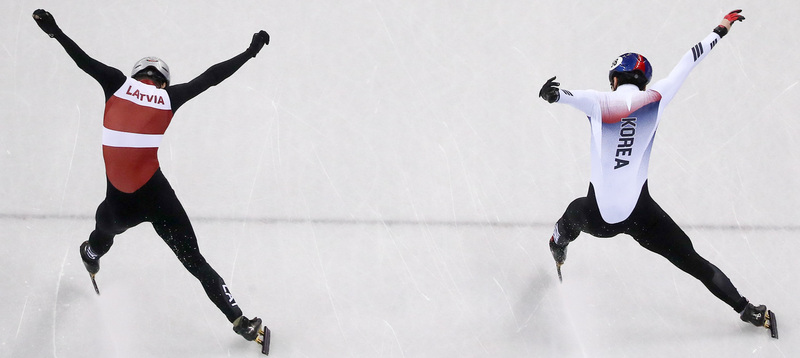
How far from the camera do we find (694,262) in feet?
15.0

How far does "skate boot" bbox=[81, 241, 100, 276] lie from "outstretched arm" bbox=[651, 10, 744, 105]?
3.34 metres

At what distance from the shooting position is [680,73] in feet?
14.9

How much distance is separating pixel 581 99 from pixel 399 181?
6.38 ft

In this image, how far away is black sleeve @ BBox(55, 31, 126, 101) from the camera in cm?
427

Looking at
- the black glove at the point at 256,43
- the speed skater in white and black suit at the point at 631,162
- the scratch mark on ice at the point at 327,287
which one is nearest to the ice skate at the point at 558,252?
the speed skater in white and black suit at the point at 631,162

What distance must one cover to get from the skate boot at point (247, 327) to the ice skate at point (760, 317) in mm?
2843

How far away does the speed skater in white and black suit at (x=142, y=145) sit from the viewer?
435 centimetres

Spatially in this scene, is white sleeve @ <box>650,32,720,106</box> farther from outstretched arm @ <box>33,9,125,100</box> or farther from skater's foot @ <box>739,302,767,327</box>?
outstretched arm @ <box>33,9,125,100</box>

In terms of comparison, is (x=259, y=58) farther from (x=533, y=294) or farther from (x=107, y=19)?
(x=533, y=294)

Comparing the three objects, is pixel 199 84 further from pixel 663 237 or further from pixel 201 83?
pixel 663 237

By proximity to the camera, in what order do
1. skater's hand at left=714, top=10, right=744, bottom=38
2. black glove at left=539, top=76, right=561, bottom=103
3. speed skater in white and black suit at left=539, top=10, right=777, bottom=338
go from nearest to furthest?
1. black glove at left=539, top=76, right=561, bottom=103
2. speed skater in white and black suit at left=539, top=10, right=777, bottom=338
3. skater's hand at left=714, top=10, right=744, bottom=38

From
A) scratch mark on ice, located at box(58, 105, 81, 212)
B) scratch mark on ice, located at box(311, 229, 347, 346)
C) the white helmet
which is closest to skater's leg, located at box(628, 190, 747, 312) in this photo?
scratch mark on ice, located at box(311, 229, 347, 346)

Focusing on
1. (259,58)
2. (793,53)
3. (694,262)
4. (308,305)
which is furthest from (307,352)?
(793,53)

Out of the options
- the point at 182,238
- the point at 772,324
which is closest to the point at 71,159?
the point at 182,238
